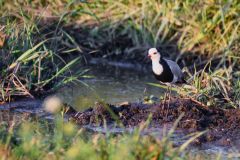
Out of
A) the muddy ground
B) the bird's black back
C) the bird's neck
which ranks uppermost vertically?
the bird's neck

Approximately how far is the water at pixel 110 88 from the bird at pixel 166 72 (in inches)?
7.6

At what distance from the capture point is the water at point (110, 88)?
782cm

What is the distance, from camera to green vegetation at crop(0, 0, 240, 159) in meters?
7.14

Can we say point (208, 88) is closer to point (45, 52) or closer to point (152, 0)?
point (45, 52)

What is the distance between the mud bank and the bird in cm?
39

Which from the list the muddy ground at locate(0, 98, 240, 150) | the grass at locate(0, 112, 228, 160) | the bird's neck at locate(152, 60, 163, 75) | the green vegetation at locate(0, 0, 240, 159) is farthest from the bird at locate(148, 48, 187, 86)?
the grass at locate(0, 112, 228, 160)

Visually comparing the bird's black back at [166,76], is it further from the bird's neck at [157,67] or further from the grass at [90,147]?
the grass at [90,147]

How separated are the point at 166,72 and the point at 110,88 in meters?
1.43

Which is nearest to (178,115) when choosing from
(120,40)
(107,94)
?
(107,94)

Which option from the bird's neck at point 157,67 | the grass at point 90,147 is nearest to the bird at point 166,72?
the bird's neck at point 157,67

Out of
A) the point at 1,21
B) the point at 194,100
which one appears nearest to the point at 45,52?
the point at 1,21

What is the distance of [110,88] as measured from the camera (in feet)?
28.0

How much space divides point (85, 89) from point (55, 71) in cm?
84

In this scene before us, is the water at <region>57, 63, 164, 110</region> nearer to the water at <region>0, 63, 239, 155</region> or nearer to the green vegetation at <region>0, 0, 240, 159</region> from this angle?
the water at <region>0, 63, 239, 155</region>
